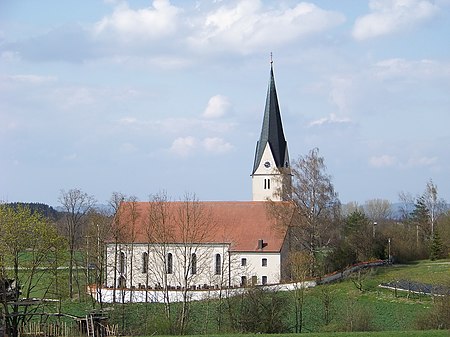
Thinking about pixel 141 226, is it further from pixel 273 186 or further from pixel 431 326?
pixel 431 326

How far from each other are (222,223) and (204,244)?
294 cm

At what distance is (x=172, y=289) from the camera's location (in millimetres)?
53156

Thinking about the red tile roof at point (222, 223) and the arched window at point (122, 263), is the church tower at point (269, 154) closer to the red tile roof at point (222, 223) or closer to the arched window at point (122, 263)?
the red tile roof at point (222, 223)

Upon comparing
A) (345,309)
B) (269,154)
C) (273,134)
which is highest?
(273,134)

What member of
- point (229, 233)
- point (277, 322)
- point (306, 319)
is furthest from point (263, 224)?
point (277, 322)

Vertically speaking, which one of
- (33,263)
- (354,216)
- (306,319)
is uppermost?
(354,216)

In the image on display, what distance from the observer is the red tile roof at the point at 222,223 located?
57.8 meters

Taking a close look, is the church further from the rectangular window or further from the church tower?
the church tower

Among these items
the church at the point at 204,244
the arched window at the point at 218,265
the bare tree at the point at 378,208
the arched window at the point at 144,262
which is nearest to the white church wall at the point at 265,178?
the church at the point at 204,244

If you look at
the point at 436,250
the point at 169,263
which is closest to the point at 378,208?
the point at 436,250

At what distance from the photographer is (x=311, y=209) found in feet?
191

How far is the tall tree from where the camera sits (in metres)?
57.8

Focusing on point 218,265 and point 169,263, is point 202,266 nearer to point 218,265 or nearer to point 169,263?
point 218,265

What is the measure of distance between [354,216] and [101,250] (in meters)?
34.2
